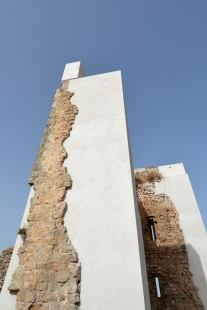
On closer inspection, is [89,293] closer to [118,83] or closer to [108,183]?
[108,183]

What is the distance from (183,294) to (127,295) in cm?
491

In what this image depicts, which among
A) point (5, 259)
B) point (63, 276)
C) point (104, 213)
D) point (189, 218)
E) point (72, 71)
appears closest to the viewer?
point (63, 276)

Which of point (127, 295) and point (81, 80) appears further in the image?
point (81, 80)

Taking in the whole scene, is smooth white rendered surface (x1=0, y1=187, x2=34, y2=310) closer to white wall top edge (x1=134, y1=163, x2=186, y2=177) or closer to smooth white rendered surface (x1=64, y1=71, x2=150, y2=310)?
smooth white rendered surface (x1=64, y1=71, x2=150, y2=310)

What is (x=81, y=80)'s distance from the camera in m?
5.96

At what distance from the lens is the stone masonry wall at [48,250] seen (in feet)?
9.15

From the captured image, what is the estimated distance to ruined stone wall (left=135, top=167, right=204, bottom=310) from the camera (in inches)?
246

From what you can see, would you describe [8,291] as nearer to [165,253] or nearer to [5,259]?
[5,259]

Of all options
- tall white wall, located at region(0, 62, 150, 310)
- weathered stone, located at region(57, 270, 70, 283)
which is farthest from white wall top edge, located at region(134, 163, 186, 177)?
weathered stone, located at region(57, 270, 70, 283)

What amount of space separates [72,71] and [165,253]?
705cm

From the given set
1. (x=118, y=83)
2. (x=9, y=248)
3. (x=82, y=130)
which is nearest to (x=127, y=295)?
(x=82, y=130)

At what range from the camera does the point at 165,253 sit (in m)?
7.05

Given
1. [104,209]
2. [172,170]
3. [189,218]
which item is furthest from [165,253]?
[104,209]

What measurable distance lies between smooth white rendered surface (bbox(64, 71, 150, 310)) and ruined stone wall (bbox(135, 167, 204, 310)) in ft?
14.7
